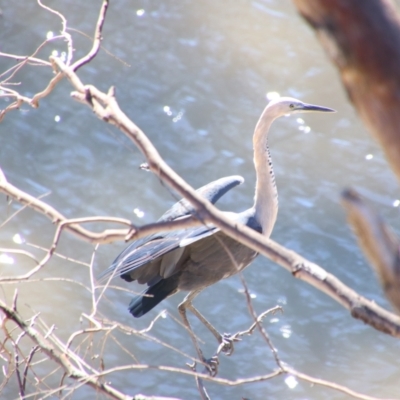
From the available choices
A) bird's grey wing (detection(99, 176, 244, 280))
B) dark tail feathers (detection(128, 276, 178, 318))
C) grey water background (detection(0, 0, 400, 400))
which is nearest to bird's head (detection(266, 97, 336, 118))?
bird's grey wing (detection(99, 176, 244, 280))

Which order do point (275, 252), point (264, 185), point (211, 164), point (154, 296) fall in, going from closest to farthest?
1. point (275, 252)
2. point (154, 296)
3. point (264, 185)
4. point (211, 164)

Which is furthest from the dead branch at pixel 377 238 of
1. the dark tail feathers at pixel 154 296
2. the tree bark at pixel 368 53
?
the dark tail feathers at pixel 154 296

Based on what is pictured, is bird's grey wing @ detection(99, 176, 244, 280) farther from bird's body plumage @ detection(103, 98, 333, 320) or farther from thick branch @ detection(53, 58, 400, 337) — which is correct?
thick branch @ detection(53, 58, 400, 337)

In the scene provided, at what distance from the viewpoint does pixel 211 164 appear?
5.38m

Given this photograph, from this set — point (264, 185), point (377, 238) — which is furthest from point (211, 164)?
point (377, 238)

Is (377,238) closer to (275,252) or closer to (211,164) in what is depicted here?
(275,252)

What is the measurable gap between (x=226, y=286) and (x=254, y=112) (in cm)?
160

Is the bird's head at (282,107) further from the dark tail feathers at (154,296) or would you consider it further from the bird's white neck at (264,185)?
the dark tail feathers at (154,296)

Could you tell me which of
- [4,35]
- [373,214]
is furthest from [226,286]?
[373,214]

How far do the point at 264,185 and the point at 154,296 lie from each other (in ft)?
Answer: 2.04

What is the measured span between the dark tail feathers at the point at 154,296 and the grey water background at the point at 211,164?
1151 millimetres

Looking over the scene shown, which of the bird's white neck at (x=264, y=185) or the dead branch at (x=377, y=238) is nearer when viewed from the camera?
the dead branch at (x=377, y=238)

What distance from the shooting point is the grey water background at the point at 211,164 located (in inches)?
179

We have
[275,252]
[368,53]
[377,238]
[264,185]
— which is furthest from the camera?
[264,185]
